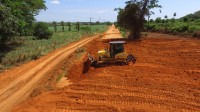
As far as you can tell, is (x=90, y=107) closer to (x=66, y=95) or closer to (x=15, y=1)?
(x=66, y=95)

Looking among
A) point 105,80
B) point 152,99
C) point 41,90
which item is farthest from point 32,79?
point 152,99

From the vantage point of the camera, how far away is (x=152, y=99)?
16234mm

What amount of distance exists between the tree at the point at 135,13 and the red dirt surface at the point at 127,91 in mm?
22154

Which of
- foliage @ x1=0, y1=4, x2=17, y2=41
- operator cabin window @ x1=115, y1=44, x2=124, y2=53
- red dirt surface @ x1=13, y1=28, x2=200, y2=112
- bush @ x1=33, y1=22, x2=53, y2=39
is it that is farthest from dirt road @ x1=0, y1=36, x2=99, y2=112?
bush @ x1=33, y1=22, x2=53, y2=39

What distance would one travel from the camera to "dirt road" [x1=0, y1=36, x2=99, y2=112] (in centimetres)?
1836

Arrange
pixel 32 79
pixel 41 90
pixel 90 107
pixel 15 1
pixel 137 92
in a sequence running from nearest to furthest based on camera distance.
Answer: pixel 90 107, pixel 137 92, pixel 41 90, pixel 32 79, pixel 15 1

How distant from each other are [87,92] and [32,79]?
6752mm

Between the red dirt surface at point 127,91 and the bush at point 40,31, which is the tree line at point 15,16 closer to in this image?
the bush at point 40,31

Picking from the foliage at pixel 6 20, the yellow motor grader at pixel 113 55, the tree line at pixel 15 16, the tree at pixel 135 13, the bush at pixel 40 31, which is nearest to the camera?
the yellow motor grader at pixel 113 55

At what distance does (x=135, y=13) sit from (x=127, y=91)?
30135mm

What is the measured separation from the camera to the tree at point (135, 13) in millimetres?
45844

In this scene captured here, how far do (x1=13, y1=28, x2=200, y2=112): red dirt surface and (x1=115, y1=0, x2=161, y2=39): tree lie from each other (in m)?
22.2

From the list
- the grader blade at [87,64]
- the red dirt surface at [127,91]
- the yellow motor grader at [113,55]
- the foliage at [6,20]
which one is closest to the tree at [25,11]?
the foliage at [6,20]

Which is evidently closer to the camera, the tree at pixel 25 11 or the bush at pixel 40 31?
the tree at pixel 25 11
